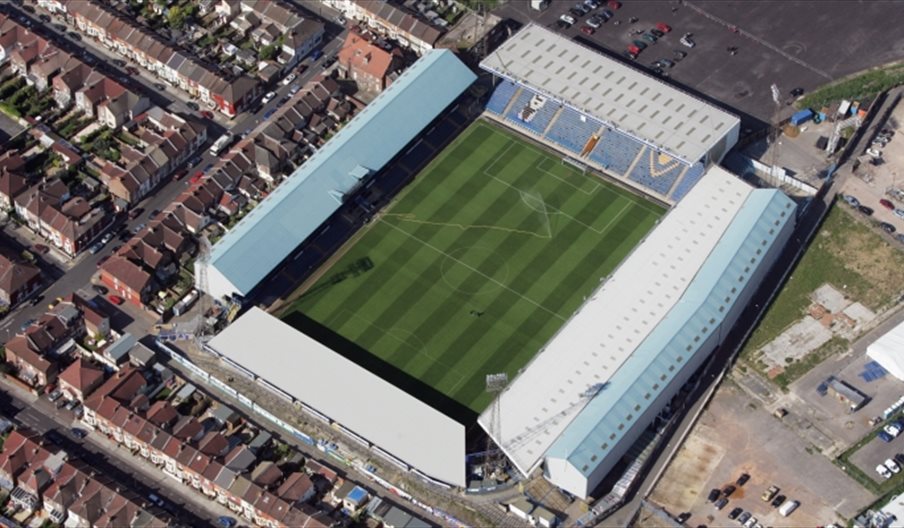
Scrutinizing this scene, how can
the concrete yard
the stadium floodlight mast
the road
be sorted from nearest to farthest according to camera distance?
the road
the concrete yard
the stadium floodlight mast

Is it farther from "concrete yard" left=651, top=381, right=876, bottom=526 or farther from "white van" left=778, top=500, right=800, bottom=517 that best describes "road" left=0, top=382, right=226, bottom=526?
"white van" left=778, top=500, right=800, bottom=517

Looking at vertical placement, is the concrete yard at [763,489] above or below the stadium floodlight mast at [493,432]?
above

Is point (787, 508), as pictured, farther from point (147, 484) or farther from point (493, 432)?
point (147, 484)

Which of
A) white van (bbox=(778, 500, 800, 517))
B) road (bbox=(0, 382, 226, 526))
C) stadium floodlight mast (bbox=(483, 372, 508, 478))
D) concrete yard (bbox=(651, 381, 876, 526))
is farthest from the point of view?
stadium floodlight mast (bbox=(483, 372, 508, 478))

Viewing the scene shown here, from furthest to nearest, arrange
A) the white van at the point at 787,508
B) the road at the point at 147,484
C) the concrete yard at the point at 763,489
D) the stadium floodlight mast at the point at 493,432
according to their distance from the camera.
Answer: the stadium floodlight mast at the point at 493,432
the concrete yard at the point at 763,489
the white van at the point at 787,508
the road at the point at 147,484

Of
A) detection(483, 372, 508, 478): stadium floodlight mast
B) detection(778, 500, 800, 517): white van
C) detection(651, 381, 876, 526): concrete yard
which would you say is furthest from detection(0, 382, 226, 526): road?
detection(778, 500, 800, 517): white van

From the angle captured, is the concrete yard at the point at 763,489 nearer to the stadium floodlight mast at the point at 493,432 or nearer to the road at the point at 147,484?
the stadium floodlight mast at the point at 493,432

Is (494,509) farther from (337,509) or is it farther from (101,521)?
(101,521)

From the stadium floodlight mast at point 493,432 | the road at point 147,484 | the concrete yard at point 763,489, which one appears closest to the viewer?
the road at point 147,484

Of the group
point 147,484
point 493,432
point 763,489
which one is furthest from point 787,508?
point 147,484

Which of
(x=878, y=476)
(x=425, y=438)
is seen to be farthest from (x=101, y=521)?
(x=878, y=476)

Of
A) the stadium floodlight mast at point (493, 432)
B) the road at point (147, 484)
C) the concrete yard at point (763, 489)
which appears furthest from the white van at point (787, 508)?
the road at point (147, 484)
